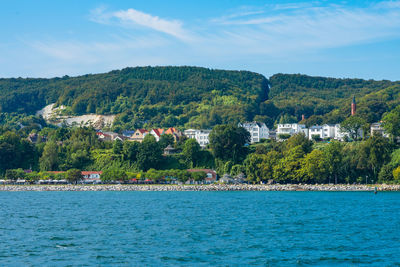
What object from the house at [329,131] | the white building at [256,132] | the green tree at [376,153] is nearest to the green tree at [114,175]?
the white building at [256,132]

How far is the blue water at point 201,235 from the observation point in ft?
93.8

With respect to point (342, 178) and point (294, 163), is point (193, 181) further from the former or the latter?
point (342, 178)

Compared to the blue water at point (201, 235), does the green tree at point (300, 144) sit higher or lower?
higher

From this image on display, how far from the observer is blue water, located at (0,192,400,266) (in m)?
28.6

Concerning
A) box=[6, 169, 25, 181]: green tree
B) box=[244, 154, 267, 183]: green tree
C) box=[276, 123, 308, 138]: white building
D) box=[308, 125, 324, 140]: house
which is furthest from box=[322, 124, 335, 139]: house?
box=[6, 169, 25, 181]: green tree

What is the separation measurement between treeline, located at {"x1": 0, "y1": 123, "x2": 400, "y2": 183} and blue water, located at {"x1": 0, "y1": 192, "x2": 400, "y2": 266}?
3186 cm

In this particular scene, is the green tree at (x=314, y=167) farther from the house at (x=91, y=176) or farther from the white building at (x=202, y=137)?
the white building at (x=202, y=137)

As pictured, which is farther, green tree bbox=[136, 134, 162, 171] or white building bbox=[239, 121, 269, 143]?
white building bbox=[239, 121, 269, 143]

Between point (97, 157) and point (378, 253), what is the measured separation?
289 ft

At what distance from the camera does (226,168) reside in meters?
102

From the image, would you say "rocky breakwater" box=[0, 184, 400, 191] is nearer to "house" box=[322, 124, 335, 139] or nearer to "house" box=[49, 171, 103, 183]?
"house" box=[49, 171, 103, 183]

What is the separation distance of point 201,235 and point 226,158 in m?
69.7

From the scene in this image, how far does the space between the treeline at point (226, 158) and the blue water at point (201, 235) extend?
3186cm

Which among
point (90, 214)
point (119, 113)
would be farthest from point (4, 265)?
point (119, 113)
